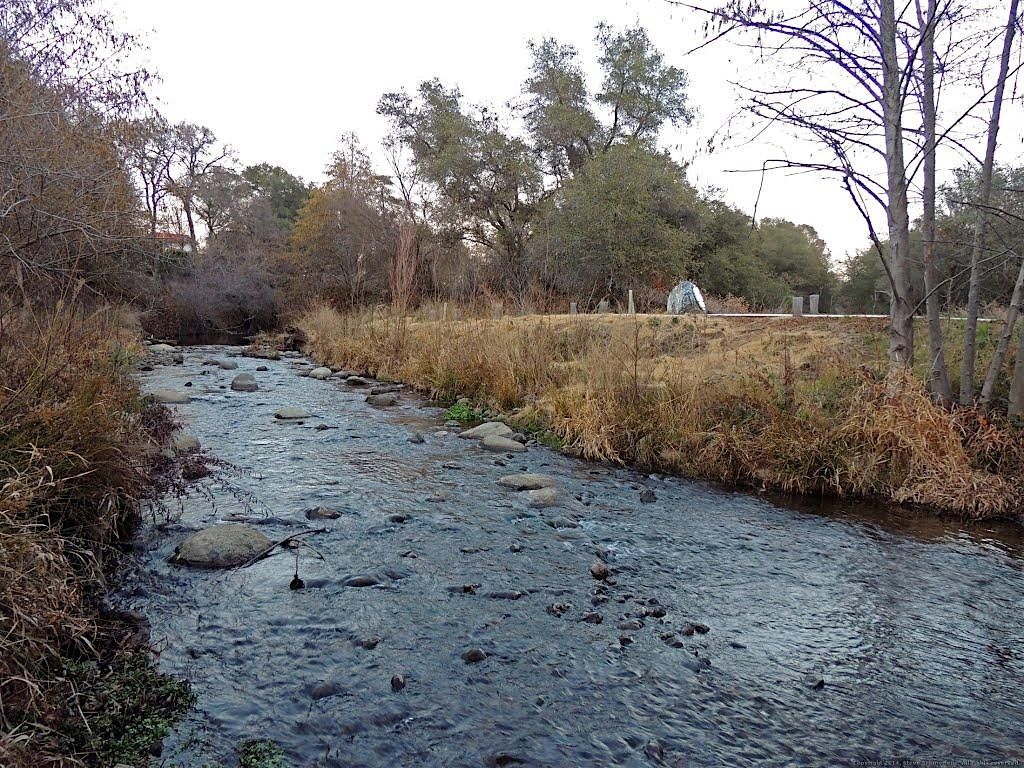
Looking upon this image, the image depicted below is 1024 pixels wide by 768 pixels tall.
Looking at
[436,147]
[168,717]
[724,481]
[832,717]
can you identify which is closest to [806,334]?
[724,481]

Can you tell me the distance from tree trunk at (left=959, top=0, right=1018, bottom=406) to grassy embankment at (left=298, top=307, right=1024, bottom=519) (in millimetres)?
514

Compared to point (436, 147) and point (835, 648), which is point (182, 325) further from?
point (835, 648)

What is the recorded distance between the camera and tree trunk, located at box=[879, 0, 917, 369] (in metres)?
5.84

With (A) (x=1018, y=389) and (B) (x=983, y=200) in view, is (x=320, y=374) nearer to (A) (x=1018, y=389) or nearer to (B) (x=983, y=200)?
(B) (x=983, y=200)

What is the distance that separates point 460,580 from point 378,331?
1146cm

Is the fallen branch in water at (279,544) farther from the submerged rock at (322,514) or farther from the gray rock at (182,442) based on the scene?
the gray rock at (182,442)

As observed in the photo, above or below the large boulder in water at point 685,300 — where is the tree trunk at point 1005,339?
below

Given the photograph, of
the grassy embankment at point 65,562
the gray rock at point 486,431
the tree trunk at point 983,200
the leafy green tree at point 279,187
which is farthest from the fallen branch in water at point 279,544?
the leafy green tree at point 279,187

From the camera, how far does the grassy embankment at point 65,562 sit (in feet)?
7.77

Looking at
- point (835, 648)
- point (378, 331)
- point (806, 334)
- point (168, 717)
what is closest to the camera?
point (168, 717)

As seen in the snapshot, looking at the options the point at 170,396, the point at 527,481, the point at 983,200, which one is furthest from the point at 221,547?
the point at 983,200

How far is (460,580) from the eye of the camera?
4.25 metres

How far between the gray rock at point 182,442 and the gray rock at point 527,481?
3.32 metres

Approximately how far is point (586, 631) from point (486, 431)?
501 centimetres
